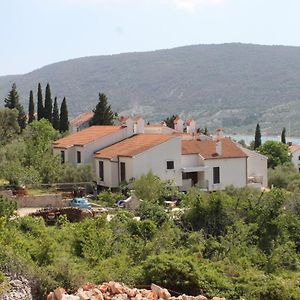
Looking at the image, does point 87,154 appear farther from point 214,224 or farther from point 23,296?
point 23,296

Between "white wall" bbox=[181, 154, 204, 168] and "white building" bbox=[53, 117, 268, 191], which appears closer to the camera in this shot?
"white building" bbox=[53, 117, 268, 191]

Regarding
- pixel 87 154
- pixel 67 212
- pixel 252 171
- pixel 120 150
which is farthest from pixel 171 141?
pixel 67 212

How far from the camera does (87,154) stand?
1558 inches

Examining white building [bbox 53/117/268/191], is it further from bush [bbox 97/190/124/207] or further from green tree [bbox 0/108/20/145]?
green tree [bbox 0/108/20/145]

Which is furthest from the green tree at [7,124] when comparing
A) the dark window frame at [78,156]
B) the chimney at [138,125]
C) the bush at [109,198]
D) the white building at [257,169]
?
the bush at [109,198]

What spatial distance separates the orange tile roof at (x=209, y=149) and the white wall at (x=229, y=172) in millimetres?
300

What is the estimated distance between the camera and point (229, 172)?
39250 millimetres

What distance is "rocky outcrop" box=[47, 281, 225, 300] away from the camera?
1539cm

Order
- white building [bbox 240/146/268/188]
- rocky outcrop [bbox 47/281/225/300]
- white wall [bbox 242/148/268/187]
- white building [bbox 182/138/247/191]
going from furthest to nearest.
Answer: white wall [bbox 242/148/268/187]
white building [bbox 240/146/268/188]
white building [bbox 182/138/247/191]
rocky outcrop [bbox 47/281/225/300]

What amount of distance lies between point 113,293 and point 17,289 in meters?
2.28

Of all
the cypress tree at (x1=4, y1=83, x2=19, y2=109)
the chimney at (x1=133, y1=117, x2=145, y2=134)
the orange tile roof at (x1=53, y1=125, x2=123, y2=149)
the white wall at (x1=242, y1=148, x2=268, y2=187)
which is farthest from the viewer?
the cypress tree at (x1=4, y1=83, x2=19, y2=109)

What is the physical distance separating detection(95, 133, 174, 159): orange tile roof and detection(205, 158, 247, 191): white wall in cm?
309

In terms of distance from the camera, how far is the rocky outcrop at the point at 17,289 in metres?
15.2

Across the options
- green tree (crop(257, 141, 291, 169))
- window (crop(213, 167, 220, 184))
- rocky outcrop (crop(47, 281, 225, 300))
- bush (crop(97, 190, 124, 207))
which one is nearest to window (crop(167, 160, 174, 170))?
window (crop(213, 167, 220, 184))
